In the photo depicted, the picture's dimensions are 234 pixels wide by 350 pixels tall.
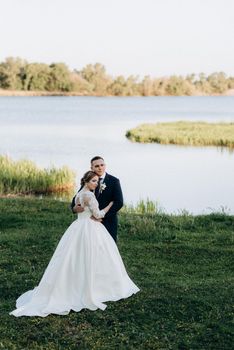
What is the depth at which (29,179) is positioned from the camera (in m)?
23.9

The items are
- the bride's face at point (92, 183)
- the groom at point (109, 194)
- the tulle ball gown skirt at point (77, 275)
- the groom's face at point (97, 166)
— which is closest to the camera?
the tulle ball gown skirt at point (77, 275)

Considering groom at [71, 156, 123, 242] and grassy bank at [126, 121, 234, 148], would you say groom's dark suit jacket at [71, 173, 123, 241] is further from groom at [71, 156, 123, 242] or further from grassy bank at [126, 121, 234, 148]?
grassy bank at [126, 121, 234, 148]

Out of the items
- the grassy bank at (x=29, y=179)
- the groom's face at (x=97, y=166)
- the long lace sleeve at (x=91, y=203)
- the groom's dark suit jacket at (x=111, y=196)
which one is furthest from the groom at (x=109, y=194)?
the grassy bank at (x=29, y=179)

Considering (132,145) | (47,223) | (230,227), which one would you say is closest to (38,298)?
(47,223)

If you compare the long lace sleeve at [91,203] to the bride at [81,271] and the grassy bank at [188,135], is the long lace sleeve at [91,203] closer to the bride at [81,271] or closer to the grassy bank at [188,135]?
the bride at [81,271]

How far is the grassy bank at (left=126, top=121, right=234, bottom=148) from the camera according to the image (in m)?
45.8

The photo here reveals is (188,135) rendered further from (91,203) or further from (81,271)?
(81,271)

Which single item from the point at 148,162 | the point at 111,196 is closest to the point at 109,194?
the point at 111,196

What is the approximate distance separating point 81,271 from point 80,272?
0.02 m

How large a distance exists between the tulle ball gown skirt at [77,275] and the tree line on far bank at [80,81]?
146 meters

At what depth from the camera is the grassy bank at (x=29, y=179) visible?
23.3 m

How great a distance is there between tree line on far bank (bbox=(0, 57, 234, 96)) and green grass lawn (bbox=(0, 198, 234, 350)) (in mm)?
140297

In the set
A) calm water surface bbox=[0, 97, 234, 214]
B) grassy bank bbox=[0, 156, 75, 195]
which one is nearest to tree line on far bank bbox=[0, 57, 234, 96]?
calm water surface bbox=[0, 97, 234, 214]

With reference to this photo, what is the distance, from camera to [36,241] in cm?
1342
